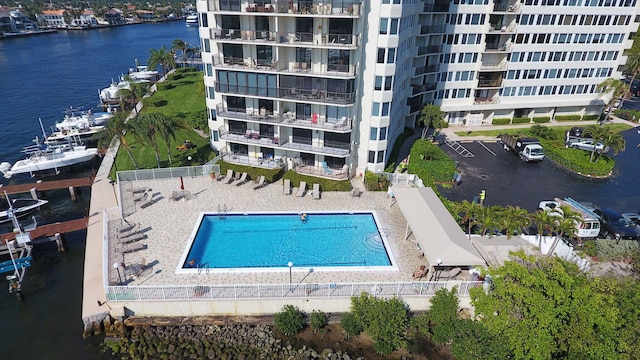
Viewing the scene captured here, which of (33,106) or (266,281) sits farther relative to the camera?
(33,106)

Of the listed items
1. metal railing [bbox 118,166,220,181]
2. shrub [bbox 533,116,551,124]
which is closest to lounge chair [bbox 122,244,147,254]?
metal railing [bbox 118,166,220,181]

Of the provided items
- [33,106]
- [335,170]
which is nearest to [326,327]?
[335,170]

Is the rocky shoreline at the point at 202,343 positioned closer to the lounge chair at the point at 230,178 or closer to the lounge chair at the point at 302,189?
the lounge chair at the point at 302,189

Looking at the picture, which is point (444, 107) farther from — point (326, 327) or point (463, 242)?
point (326, 327)

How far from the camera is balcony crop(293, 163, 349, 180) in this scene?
41.1m


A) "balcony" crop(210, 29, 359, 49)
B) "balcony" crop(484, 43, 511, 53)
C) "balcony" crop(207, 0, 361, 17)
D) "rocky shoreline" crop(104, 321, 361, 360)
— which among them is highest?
"balcony" crop(207, 0, 361, 17)

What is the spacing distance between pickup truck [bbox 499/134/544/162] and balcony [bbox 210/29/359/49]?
93.8 ft

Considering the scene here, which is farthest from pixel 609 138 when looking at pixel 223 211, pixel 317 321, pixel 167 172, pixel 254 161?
pixel 167 172

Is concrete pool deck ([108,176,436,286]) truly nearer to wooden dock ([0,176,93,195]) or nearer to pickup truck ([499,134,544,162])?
wooden dock ([0,176,93,195])

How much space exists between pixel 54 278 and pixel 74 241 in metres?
4.88

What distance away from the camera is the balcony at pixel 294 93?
123 ft

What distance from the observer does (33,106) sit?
242 ft

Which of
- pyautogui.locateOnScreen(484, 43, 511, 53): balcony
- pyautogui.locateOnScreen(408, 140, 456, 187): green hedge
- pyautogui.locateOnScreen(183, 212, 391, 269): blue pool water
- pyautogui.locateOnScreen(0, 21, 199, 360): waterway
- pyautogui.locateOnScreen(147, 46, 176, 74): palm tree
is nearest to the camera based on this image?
pyautogui.locateOnScreen(0, 21, 199, 360): waterway

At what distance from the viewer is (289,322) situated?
25844 mm
